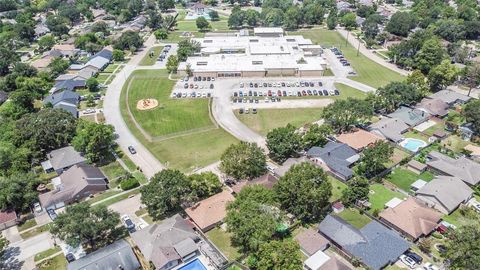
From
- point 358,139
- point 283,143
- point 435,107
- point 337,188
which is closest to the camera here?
point 337,188

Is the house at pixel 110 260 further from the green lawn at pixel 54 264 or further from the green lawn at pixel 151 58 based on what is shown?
the green lawn at pixel 151 58

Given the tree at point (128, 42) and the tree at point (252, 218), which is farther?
the tree at point (128, 42)

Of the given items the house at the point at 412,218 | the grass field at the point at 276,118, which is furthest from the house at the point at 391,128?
the house at the point at 412,218

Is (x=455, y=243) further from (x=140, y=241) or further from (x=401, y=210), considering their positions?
(x=140, y=241)

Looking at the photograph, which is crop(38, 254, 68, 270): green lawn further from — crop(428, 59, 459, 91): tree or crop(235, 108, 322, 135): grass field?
crop(428, 59, 459, 91): tree

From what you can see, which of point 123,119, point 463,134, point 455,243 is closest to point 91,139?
point 123,119

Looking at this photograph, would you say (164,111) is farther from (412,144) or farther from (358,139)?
(412,144)

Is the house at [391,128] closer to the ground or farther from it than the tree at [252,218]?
closer to the ground

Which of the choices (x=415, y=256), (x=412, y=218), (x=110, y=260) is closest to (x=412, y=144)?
(x=412, y=218)
